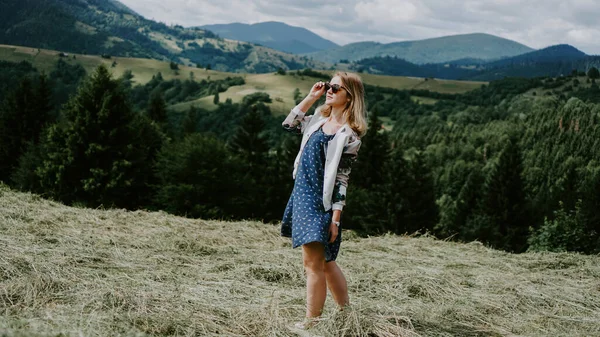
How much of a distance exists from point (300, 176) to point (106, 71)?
23.9 m

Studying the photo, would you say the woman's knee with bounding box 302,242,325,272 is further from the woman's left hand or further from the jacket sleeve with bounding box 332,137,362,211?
the jacket sleeve with bounding box 332,137,362,211

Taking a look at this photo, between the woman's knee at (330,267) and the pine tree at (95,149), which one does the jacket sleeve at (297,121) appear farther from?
the pine tree at (95,149)

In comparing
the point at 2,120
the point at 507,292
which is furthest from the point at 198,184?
the point at 507,292

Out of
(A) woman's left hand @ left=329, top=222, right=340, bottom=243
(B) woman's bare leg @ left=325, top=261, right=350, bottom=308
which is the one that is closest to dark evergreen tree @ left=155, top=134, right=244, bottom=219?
(B) woman's bare leg @ left=325, top=261, right=350, bottom=308

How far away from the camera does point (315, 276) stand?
377 centimetres

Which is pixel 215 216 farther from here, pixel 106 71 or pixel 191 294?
pixel 191 294

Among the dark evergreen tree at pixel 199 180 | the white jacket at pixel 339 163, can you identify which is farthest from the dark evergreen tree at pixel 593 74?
the white jacket at pixel 339 163

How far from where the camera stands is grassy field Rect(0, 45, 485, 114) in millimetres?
131125

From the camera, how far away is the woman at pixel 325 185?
3.70 m

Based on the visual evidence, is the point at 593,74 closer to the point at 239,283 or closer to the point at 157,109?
the point at 157,109

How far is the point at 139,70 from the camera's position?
520 ft

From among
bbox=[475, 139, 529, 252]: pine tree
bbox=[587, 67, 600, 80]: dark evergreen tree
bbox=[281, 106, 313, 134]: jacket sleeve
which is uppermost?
bbox=[587, 67, 600, 80]: dark evergreen tree

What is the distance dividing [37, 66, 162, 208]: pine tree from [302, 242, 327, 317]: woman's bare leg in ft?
69.4

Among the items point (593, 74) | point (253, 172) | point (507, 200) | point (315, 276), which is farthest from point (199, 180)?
point (593, 74)
